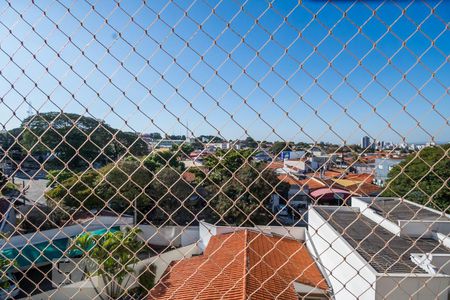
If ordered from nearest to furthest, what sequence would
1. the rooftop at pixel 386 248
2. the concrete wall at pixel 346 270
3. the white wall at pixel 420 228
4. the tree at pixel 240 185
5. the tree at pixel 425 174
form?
the tree at pixel 425 174, the tree at pixel 240 185, the concrete wall at pixel 346 270, the rooftop at pixel 386 248, the white wall at pixel 420 228

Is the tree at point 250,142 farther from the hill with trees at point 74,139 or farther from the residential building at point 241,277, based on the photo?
the residential building at point 241,277

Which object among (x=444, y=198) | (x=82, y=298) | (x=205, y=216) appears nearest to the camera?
(x=82, y=298)

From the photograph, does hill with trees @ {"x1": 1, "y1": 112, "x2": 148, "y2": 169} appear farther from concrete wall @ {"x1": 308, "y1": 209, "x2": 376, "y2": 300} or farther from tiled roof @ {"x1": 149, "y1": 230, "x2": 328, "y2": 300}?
concrete wall @ {"x1": 308, "y1": 209, "x2": 376, "y2": 300}

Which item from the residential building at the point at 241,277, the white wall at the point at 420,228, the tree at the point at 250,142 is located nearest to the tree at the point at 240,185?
the tree at the point at 250,142

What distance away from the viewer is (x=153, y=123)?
117 cm

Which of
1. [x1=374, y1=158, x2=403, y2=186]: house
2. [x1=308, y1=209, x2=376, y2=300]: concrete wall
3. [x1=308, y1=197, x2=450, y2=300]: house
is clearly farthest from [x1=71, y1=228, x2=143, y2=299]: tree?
[x1=308, y1=209, x2=376, y2=300]: concrete wall

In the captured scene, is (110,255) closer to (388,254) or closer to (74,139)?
(74,139)

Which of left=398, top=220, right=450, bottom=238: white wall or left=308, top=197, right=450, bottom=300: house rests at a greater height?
left=398, top=220, right=450, bottom=238: white wall

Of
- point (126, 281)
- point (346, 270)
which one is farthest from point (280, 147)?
point (126, 281)

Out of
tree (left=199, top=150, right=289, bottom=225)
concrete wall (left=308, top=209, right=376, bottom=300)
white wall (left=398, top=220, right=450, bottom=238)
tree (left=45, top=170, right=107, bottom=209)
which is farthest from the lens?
white wall (left=398, top=220, right=450, bottom=238)

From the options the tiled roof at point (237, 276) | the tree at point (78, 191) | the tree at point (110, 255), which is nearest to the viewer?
the tree at point (78, 191)

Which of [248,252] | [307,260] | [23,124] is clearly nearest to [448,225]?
[307,260]

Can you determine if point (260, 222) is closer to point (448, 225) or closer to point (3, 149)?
point (448, 225)

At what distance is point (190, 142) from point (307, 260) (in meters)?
7.45
